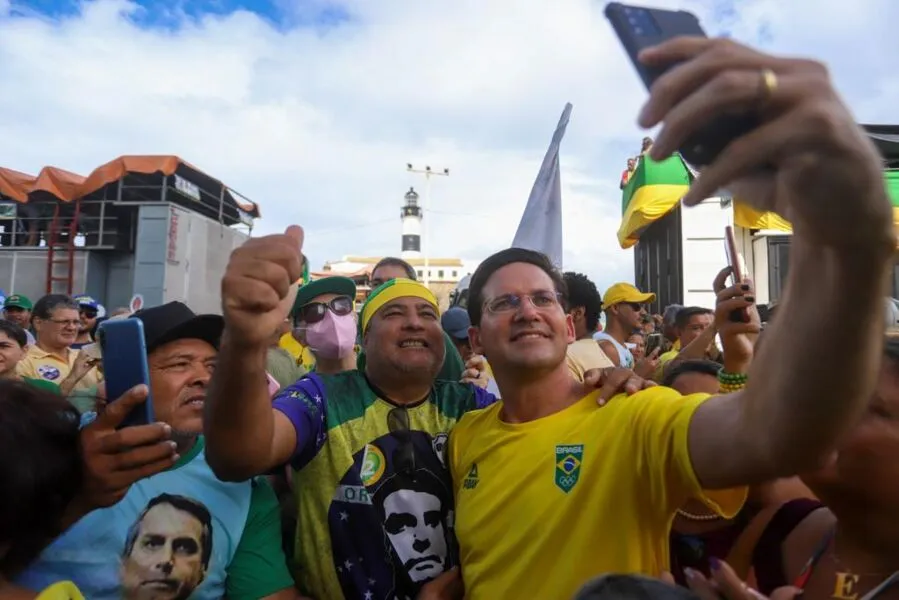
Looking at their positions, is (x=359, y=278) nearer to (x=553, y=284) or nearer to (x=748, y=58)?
(x=553, y=284)

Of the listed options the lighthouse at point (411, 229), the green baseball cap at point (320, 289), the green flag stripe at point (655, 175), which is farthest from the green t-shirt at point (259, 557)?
the lighthouse at point (411, 229)

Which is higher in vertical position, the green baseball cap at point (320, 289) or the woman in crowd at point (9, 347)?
the green baseball cap at point (320, 289)

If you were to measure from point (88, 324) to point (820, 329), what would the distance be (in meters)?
8.24

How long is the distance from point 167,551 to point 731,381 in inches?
72.7

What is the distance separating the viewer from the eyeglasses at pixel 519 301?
2088mm

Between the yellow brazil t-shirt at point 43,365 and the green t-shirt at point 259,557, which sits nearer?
the green t-shirt at point 259,557

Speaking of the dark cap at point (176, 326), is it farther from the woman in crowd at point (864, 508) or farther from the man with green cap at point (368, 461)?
the woman in crowd at point (864, 508)

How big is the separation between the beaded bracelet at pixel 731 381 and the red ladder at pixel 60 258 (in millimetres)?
14766

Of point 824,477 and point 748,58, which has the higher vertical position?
point 748,58

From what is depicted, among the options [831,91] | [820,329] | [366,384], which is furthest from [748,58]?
[366,384]

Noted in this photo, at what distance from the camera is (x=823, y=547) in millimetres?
1553

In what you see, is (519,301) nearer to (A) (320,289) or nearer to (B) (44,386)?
(B) (44,386)

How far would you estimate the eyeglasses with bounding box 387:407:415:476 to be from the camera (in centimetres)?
202

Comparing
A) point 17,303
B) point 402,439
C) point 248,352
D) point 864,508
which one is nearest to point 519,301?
point 402,439
